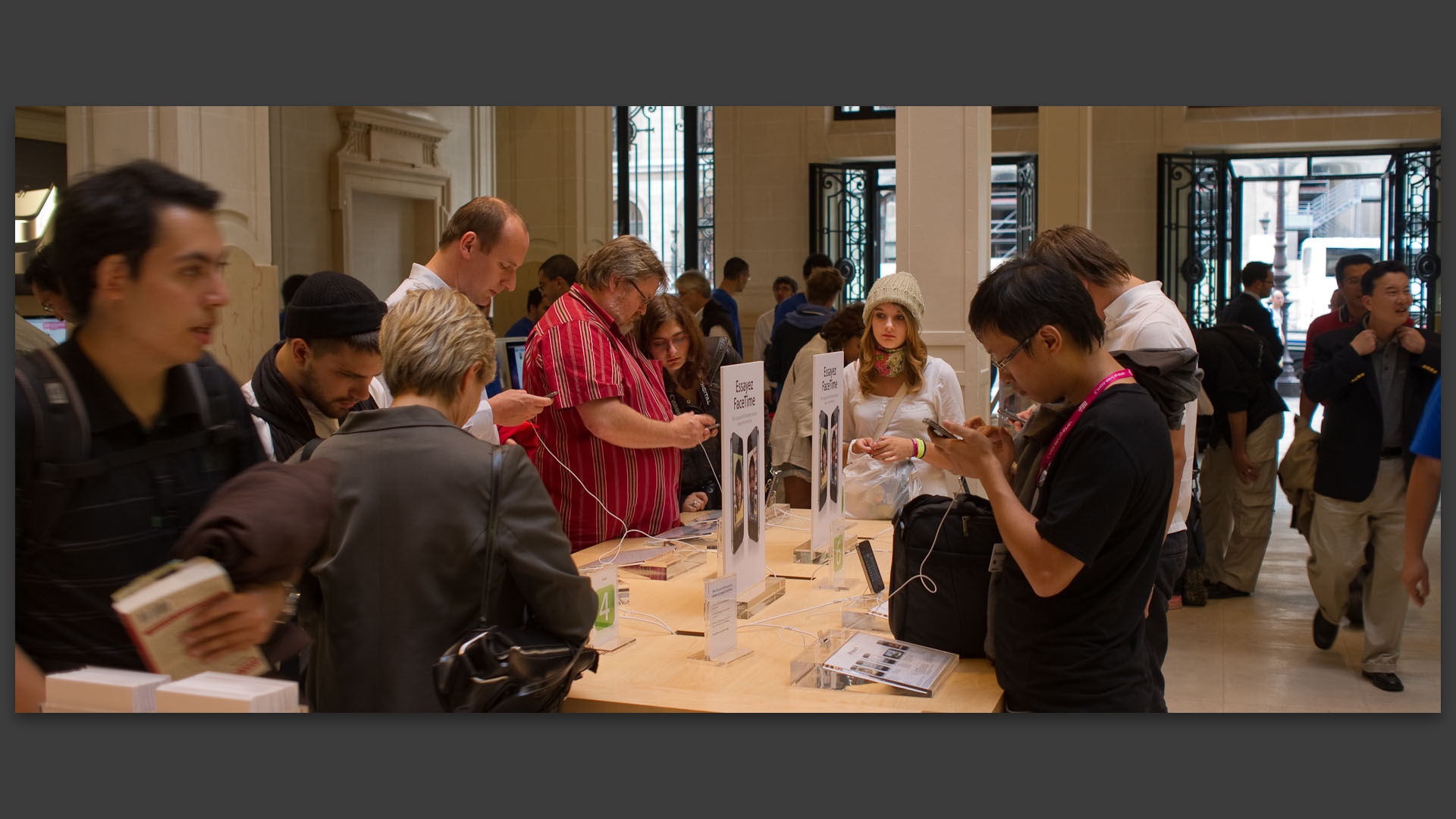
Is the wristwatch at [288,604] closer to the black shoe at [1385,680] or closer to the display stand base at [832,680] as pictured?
the display stand base at [832,680]

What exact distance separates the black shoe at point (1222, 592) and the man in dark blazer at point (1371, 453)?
Answer: 866mm

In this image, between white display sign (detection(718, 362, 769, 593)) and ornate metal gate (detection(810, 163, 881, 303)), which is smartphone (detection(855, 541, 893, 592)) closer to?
white display sign (detection(718, 362, 769, 593))

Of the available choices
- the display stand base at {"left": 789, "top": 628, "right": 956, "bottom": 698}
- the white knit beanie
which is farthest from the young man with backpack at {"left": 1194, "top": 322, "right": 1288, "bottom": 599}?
the display stand base at {"left": 789, "top": 628, "right": 956, "bottom": 698}

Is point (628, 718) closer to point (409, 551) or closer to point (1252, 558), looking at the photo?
point (409, 551)

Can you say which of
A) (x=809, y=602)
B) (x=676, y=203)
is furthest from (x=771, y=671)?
(x=676, y=203)

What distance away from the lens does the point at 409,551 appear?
178cm

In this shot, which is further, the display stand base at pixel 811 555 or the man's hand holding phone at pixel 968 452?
the display stand base at pixel 811 555

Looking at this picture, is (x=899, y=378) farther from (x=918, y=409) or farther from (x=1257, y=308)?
(x=1257, y=308)

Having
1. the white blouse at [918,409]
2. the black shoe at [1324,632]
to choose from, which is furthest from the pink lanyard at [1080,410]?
the white blouse at [918,409]

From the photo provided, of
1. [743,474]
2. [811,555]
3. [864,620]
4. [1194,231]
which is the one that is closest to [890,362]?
[811,555]

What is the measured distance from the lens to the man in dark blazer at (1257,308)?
4.38 m

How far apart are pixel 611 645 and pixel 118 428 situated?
1.10m

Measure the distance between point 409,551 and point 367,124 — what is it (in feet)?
27.6

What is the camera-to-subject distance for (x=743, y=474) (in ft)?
9.00
